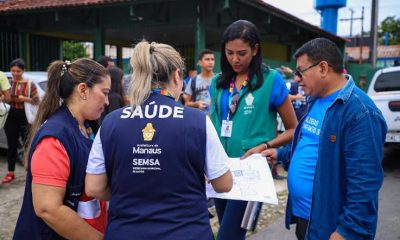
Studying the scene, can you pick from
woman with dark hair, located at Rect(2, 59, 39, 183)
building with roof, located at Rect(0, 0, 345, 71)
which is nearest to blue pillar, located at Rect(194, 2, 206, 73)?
building with roof, located at Rect(0, 0, 345, 71)

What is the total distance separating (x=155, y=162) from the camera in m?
1.42

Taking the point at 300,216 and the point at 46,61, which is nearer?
the point at 300,216

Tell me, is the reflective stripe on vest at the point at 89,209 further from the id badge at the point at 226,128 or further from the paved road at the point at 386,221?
the paved road at the point at 386,221

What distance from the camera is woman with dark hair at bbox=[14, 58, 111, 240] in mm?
1515

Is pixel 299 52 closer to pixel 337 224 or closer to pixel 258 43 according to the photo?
pixel 258 43

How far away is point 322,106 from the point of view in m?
1.99

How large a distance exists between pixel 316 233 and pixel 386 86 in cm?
780

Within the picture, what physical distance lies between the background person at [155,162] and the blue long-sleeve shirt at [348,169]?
0.56 meters

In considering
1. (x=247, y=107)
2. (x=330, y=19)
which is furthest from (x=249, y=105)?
(x=330, y=19)

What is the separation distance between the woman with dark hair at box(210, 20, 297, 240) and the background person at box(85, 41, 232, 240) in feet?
3.09

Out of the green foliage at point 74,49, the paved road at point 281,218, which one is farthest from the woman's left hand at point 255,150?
the green foliage at point 74,49

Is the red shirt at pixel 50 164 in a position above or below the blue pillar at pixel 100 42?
below

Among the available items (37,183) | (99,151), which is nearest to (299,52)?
(99,151)

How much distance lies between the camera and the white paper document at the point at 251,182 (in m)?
1.92
